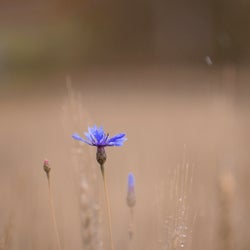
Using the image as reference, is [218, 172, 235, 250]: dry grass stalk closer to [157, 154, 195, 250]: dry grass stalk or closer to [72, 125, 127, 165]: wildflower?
[157, 154, 195, 250]: dry grass stalk

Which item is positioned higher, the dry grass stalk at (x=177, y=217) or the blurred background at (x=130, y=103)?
the blurred background at (x=130, y=103)

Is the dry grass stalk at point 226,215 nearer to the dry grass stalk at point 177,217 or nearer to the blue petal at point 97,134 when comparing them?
the dry grass stalk at point 177,217

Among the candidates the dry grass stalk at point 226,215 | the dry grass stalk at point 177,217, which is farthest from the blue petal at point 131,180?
the dry grass stalk at point 226,215

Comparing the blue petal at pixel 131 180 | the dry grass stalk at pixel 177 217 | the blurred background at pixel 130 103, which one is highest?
the blurred background at pixel 130 103

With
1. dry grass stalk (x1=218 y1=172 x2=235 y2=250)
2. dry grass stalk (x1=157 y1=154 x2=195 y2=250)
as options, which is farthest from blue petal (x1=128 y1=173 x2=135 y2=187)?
dry grass stalk (x1=218 y1=172 x2=235 y2=250)

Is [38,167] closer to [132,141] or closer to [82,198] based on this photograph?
[132,141]

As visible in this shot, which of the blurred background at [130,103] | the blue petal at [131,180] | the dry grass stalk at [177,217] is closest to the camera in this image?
the dry grass stalk at [177,217]

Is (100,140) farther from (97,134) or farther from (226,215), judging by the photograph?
(226,215)

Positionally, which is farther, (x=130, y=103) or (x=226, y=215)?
(x=130, y=103)

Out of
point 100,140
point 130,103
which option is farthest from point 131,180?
point 130,103
